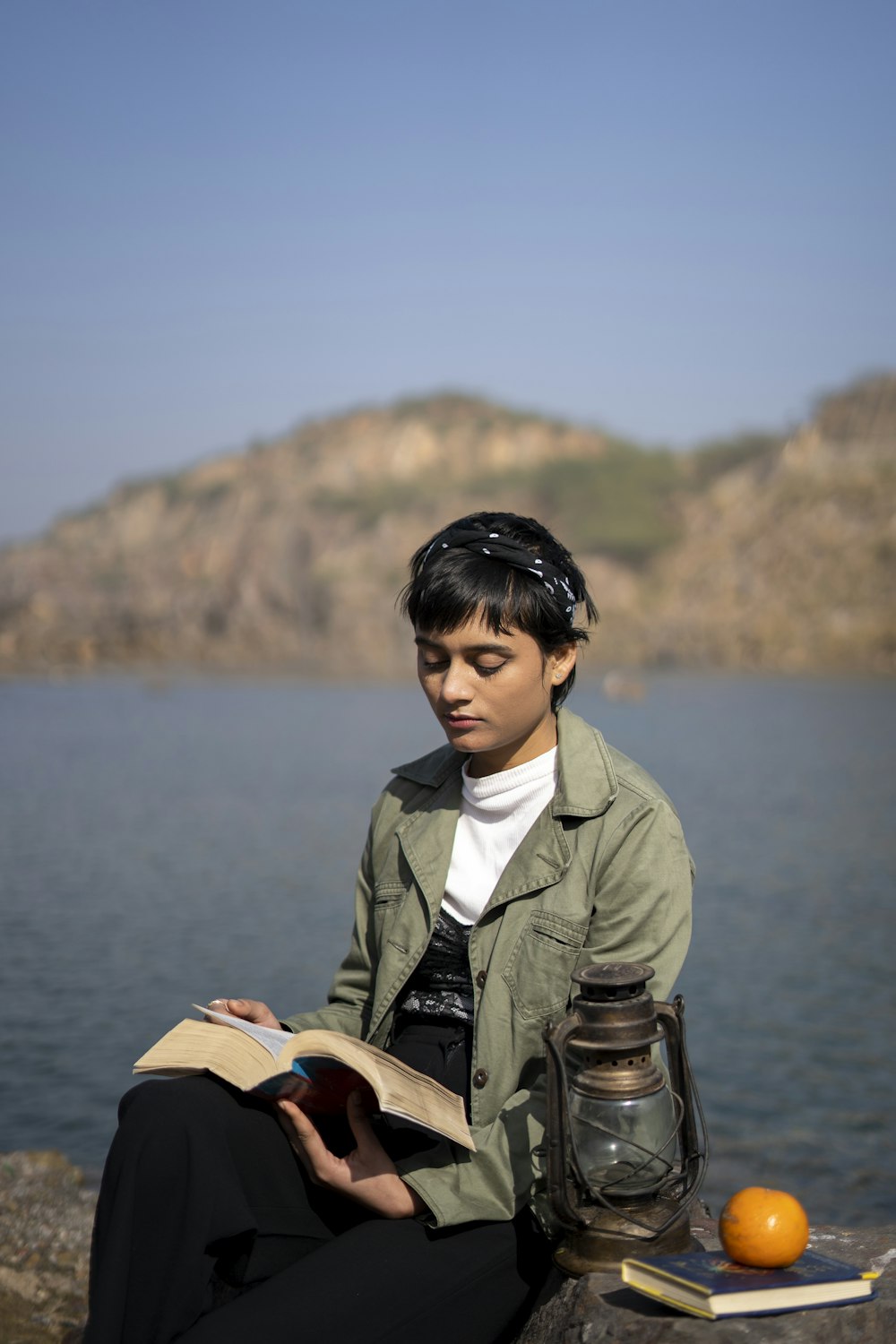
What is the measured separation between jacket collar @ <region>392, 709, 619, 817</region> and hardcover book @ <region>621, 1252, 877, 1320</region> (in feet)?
2.38

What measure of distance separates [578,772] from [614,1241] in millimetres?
759

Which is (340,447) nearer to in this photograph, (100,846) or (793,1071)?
(100,846)

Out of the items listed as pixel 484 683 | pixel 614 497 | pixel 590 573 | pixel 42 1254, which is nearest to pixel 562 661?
pixel 484 683

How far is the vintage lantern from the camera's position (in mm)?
2109

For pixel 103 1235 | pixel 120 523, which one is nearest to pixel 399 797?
pixel 103 1235

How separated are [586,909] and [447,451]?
4314 inches

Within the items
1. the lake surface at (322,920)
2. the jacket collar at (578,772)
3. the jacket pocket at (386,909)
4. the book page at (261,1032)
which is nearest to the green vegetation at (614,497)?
the lake surface at (322,920)

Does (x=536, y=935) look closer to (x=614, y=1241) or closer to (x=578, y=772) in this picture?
(x=578, y=772)

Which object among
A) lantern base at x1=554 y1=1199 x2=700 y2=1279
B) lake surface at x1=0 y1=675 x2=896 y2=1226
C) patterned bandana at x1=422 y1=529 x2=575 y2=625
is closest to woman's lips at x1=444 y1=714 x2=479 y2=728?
patterned bandana at x1=422 y1=529 x2=575 y2=625

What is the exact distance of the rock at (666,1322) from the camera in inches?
76.0

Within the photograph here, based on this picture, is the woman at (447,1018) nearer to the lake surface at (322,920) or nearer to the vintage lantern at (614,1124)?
the vintage lantern at (614,1124)

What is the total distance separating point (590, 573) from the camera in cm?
6962

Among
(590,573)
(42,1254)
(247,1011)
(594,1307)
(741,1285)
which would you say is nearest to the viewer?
(741,1285)

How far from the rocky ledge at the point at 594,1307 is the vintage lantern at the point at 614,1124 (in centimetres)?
8
